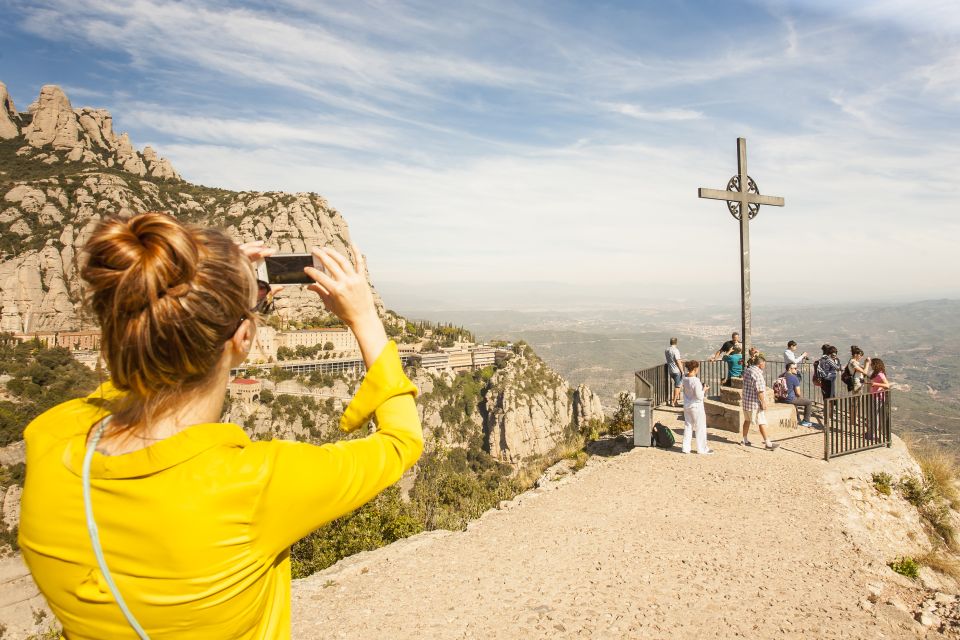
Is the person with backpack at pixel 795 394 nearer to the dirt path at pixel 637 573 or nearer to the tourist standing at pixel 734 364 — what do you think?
the tourist standing at pixel 734 364

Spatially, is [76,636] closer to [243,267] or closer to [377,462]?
[377,462]

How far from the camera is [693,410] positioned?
943 centimetres

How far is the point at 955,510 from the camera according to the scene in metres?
8.63

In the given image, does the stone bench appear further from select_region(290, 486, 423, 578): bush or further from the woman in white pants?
select_region(290, 486, 423, 578): bush

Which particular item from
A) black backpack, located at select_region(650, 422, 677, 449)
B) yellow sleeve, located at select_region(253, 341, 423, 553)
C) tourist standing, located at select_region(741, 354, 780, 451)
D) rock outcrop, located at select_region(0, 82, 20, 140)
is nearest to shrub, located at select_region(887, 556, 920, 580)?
tourist standing, located at select_region(741, 354, 780, 451)

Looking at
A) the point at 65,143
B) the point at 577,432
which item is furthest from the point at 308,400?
the point at 65,143

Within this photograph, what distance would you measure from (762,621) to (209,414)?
5.62 metres

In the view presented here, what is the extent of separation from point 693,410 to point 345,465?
9293 millimetres

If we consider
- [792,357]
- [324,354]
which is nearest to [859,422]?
[792,357]

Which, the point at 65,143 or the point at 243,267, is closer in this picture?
the point at 243,267

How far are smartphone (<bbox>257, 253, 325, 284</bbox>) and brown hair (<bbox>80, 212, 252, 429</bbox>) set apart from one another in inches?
9.6

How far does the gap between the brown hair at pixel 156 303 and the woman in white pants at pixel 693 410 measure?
30.9 ft

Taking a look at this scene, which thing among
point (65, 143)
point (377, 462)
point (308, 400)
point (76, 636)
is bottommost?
point (308, 400)

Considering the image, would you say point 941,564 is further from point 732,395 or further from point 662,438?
point 732,395
